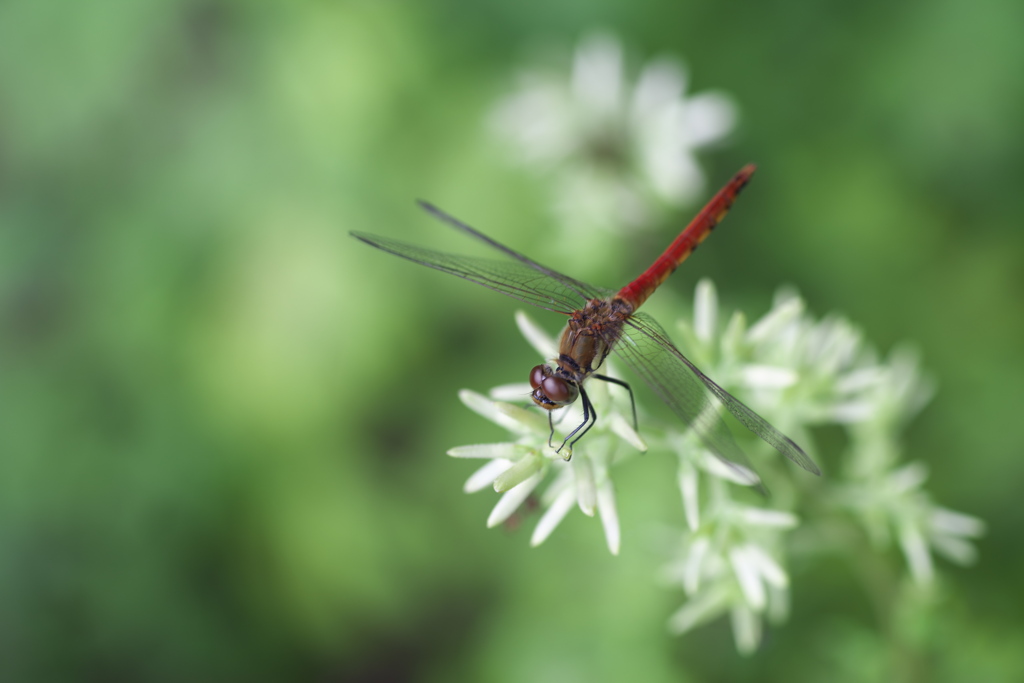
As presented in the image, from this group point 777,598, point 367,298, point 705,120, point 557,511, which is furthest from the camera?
point 367,298

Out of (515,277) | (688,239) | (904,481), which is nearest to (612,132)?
(688,239)

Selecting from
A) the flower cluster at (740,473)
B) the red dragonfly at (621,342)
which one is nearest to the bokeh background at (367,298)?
the red dragonfly at (621,342)

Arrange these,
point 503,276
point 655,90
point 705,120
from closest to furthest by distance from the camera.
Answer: point 503,276
point 705,120
point 655,90

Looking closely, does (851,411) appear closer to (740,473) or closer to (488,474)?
(740,473)

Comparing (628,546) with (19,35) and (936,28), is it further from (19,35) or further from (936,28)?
(19,35)

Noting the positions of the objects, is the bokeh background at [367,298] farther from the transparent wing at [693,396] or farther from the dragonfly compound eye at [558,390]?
the dragonfly compound eye at [558,390]

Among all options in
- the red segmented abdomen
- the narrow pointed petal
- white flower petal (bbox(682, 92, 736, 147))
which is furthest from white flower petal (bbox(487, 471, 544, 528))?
white flower petal (bbox(682, 92, 736, 147))
